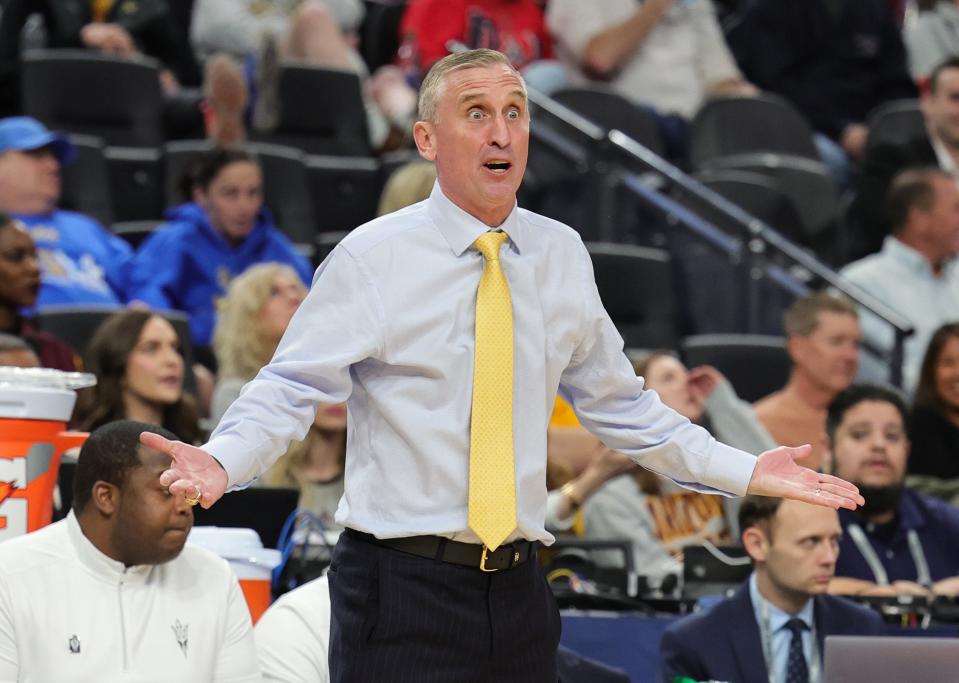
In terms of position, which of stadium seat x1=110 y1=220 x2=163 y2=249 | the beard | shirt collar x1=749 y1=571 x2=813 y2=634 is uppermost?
stadium seat x1=110 y1=220 x2=163 y2=249

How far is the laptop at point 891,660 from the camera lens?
11.8 feet

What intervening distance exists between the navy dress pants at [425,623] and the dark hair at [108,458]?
1.05 metres

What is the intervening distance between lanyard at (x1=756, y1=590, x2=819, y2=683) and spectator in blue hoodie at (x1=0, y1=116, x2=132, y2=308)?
3329mm

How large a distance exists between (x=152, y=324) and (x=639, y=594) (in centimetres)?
189

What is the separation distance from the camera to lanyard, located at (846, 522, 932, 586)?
5.39m

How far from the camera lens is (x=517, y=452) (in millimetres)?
2969

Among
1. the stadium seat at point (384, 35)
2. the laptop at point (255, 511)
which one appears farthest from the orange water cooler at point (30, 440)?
the stadium seat at point (384, 35)

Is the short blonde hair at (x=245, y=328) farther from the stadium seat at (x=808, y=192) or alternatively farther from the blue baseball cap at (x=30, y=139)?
the stadium seat at (x=808, y=192)

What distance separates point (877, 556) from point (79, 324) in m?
2.92

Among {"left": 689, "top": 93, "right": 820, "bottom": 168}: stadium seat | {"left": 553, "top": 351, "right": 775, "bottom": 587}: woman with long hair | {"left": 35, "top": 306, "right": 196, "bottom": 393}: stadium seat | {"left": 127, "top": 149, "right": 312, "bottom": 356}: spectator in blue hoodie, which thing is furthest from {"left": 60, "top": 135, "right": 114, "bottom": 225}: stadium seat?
{"left": 689, "top": 93, "right": 820, "bottom": 168}: stadium seat

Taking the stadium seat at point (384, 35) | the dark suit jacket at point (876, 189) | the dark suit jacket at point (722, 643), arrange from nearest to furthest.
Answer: the dark suit jacket at point (722, 643)
the dark suit jacket at point (876, 189)
the stadium seat at point (384, 35)

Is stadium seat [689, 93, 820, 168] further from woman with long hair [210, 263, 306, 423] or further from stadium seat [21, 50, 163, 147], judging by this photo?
woman with long hair [210, 263, 306, 423]

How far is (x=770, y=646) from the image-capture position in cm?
464

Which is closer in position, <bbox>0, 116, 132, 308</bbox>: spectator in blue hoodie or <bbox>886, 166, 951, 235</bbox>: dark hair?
<bbox>0, 116, 132, 308</bbox>: spectator in blue hoodie
